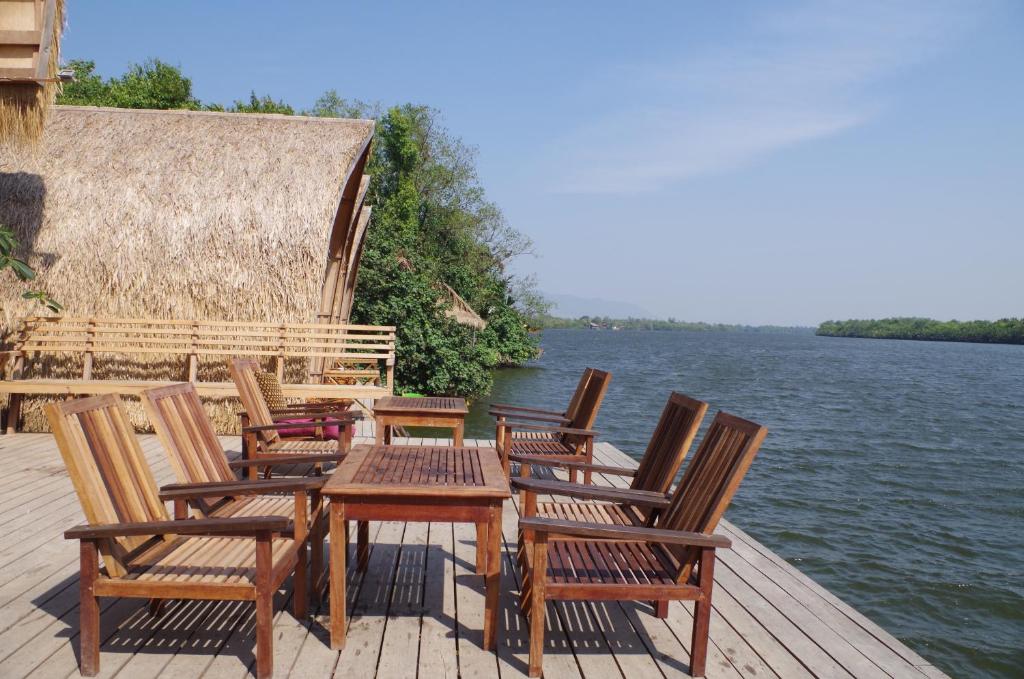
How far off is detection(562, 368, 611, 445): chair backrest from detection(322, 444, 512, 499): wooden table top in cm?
181

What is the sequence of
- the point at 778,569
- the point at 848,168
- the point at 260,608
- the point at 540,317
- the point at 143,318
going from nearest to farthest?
1. the point at 260,608
2. the point at 778,569
3. the point at 143,318
4. the point at 848,168
5. the point at 540,317

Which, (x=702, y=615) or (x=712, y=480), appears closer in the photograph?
(x=702, y=615)

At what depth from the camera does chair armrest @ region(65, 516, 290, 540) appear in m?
2.49

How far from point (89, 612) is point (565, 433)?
3.65 m

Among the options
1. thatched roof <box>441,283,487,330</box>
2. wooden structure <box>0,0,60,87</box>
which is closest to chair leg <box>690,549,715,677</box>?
wooden structure <box>0,0,60,87</box>

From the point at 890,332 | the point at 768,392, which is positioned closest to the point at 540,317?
the point at 768,392

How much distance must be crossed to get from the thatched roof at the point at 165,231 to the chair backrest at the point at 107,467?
18.3ft

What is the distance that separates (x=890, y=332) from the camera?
120250mm

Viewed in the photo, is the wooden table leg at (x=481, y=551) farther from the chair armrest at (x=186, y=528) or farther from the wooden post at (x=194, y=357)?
the wooden post at (x=194, y=357)

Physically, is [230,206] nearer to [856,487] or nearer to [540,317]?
[856,487]

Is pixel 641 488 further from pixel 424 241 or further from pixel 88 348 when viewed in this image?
pixel 424 241

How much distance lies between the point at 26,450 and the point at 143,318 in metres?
2.00

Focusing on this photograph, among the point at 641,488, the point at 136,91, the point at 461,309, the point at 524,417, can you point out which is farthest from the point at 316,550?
the point at 136,91

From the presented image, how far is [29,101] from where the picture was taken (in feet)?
19.3
